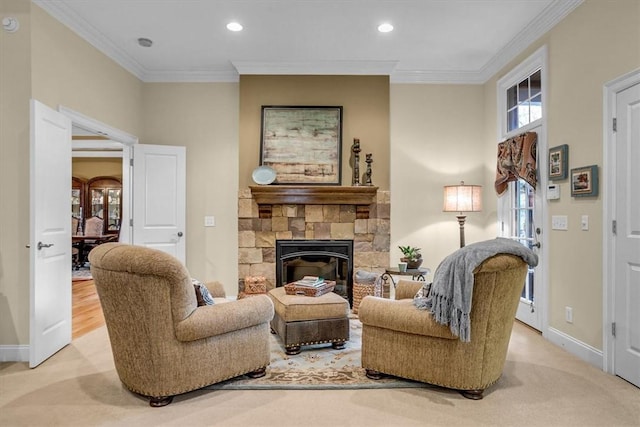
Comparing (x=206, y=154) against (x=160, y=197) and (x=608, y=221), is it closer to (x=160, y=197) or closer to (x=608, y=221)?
(x=160, y=197)

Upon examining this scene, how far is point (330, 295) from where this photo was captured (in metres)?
3.16

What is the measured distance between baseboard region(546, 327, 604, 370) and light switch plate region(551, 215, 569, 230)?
90 centimetres

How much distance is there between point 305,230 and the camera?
460cm

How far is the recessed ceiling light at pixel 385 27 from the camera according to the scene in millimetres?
3568

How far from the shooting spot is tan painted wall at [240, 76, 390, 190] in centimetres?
458

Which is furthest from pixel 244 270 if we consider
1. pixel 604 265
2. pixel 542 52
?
pixel 542 52

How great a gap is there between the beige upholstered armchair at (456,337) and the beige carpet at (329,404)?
13 cm

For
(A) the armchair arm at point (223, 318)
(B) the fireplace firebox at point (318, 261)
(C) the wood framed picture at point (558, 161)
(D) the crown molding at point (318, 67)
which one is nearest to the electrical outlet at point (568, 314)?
(C) the wood framed picture at point (558, 161)

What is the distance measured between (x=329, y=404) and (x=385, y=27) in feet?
10.7

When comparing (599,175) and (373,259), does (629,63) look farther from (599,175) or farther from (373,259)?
(373,259)

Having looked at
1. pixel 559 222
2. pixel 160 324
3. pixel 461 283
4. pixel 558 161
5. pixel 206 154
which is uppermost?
pixel 206 154

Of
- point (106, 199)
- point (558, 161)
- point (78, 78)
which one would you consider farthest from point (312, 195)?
point (106, 199)

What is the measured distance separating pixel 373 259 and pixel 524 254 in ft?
8.15

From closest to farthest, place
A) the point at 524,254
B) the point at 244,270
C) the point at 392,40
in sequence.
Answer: the point at 524,254, the point at 392,40, the point at 244,270
